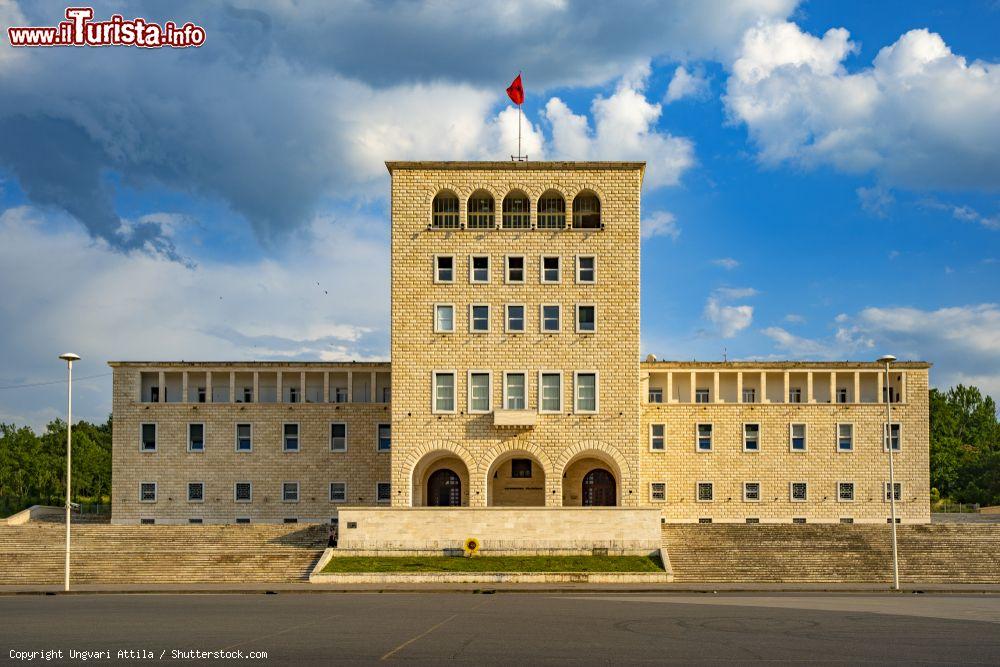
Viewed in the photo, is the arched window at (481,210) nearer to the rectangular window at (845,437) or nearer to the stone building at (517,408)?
the stone building at (517,408)

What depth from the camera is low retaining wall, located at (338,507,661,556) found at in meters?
52.7

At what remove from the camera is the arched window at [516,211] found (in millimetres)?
57250

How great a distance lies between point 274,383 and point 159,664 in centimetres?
4436

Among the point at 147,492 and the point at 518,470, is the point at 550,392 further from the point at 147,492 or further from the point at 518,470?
the point at 147,492

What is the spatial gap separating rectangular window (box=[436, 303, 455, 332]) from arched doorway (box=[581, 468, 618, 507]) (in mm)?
12161

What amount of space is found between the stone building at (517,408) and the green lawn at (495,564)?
15.0ft

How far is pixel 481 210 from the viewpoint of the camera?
188 feet

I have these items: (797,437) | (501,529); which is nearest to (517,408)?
(501,529)

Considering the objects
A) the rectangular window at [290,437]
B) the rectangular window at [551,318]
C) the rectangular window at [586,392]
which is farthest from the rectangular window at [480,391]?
the rectangular window at [290,437]

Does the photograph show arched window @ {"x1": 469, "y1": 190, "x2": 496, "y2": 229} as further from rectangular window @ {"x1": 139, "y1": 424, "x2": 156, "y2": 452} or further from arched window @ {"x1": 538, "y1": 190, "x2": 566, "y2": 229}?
rectangular window @ {"x1": 139, "y1": 424, "x2": 156, "y2": 452}

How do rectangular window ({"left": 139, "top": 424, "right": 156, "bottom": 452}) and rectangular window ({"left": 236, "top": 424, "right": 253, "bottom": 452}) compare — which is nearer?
rectangular window ({"left": 236, "top": 424, "right": 253, "bottom": 452})

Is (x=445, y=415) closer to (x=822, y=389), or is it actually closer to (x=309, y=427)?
(x=309, y=427)

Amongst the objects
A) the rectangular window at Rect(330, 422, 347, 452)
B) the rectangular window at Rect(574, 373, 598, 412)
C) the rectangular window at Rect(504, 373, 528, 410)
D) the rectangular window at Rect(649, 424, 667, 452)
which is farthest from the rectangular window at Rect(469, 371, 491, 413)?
the rectangular window at Rect(649, 424, 667, 452)

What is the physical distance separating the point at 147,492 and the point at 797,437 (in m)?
39.2
